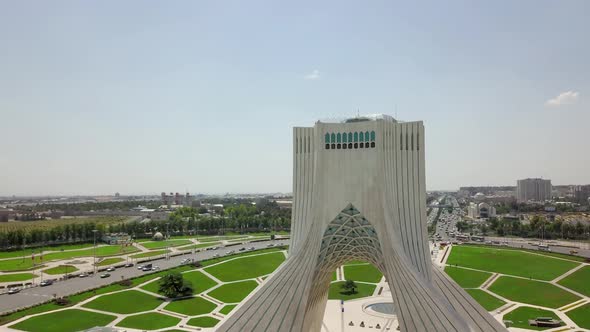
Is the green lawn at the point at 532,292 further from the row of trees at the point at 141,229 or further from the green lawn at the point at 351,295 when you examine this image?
the row of trees at the point at 141,229

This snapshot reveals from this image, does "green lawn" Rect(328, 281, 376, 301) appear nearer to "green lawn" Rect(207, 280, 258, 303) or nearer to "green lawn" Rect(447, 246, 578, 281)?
"green lawn" Rect(207, 280, 258, 303)

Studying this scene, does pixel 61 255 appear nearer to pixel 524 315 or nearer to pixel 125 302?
pixel 125 302

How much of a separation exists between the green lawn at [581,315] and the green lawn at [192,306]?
41.5 meters

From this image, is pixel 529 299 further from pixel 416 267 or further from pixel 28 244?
pixel 28 244

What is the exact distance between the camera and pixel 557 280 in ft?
204

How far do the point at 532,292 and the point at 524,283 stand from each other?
4434 mm

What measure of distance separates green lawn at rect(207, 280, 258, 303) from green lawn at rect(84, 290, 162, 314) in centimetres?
786

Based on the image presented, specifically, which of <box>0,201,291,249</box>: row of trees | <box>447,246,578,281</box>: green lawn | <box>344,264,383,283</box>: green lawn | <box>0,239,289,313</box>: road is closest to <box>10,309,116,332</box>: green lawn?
<box>0,239,289,313</box>: road

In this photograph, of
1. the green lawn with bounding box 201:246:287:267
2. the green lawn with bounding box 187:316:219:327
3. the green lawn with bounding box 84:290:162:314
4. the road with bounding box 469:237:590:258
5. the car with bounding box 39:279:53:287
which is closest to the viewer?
the green lawn with bounding box 187:316:219:327

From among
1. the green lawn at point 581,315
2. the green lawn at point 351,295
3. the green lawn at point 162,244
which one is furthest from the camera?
the green lawn at point 162,244

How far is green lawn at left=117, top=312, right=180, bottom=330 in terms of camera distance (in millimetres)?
44469

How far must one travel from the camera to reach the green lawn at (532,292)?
52.8 metres

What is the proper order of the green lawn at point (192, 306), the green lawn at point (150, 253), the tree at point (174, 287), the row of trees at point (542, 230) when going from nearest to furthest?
1. the green lawn at point (192, 306)
2. the tree at point (174, 287)
3. the green lawn at point (150, 253)
4. the row of trees at point (542, 230)

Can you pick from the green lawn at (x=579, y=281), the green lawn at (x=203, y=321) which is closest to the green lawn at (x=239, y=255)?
the green lawn at (x=203, y=321)
